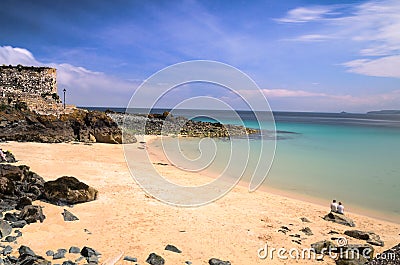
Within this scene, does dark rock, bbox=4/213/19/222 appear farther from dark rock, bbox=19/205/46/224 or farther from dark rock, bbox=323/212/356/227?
dark rock, bbox=323/212/356/227

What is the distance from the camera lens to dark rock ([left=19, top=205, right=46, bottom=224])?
704cm

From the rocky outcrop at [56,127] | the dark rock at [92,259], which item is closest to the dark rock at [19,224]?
the dark rock at [92,259]

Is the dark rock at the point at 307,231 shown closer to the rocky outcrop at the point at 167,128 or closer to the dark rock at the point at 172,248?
the dark rock at the point at 172,248

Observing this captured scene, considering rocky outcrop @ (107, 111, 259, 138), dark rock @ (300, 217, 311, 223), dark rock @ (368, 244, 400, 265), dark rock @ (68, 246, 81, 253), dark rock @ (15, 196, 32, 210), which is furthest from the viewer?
rocky outcrop @ (107, 111, 259, 138)

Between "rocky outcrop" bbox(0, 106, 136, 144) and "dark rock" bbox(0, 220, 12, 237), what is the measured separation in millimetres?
15474

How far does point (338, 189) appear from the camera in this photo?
1455 centimetres

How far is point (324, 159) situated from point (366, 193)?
11.0 metres

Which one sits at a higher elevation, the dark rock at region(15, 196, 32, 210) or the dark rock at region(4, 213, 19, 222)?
the dark rock at region(15, 196, 32, 210)

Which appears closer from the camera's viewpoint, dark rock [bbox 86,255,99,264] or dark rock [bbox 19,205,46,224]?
dark rock [bbox 86,255,99,264]

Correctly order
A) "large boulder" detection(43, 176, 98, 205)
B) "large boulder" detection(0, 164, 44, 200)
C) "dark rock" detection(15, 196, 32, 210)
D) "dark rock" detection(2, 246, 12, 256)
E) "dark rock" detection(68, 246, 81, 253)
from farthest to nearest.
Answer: "large boulder" detection(43, 176, 98, 205), "large boulder" detection(0, 164, 44, 200), "dark rock" detection(15, 196, 32, 210), "dark rock" detection(68, 246, 81, 253), "dark rock" detection(2, 246, 12, 256)

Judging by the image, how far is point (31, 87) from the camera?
1286 inches

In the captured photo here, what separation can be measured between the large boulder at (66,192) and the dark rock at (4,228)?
1752 mm

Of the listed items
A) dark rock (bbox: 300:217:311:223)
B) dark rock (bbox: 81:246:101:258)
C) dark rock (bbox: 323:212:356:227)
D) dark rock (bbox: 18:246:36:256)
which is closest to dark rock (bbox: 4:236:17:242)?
dark rock (bbox: 18:246:36:256)

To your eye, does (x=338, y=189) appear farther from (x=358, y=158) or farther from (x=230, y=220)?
(x=358, y=158)
